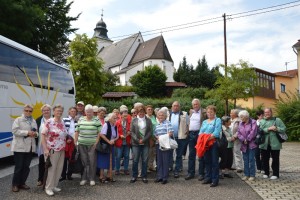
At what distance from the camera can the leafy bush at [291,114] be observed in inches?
766

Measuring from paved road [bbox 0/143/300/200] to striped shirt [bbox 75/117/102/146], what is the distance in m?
0.99

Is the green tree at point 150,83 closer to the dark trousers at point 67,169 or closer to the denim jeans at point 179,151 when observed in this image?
the denim jeans at point 179,151

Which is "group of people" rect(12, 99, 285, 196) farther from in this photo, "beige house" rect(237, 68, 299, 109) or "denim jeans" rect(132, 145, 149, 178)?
"beige house" rect(237, 68, 299, 109)

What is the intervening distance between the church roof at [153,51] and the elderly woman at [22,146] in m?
62.9

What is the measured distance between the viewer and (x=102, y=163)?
7.39m

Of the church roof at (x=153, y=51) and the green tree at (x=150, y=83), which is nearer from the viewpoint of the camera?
the green tree at (x=150, y=83)

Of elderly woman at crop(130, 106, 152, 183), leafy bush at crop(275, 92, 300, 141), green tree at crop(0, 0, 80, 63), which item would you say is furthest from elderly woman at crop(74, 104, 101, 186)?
leafy bush at crop(275, 92, 300, 141)

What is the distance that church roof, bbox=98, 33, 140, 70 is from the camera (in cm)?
7625

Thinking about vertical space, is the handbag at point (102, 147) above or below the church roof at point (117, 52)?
below

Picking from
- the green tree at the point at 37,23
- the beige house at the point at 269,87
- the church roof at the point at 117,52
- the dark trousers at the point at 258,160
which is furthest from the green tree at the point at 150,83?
the dark trousers at the point at 258,160

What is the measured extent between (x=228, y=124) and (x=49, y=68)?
701 centimetres

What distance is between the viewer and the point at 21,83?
9867 mm

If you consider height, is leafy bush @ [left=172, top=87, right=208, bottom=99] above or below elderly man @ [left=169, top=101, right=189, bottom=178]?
above

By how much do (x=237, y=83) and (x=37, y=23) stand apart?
1726cm
